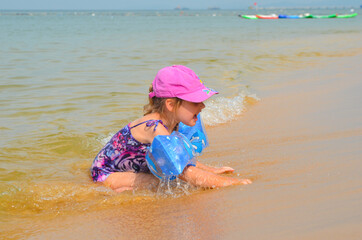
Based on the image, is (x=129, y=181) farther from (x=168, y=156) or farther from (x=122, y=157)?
(x=168, y=156)

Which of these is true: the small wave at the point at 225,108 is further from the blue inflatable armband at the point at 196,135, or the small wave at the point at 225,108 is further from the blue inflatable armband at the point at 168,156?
the blue inflatable armband at the point at 168,156

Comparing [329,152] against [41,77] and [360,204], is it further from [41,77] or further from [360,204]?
[41,77]

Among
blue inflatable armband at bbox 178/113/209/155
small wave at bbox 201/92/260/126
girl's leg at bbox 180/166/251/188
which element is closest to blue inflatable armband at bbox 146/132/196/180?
girl's leg at bbox 180/166/251/188

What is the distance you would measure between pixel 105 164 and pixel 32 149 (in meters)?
1.25

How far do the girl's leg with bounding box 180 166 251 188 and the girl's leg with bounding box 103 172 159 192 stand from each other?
27cm

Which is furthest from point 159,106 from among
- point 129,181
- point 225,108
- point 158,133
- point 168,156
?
point 225,108

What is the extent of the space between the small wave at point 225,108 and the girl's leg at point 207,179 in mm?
1889

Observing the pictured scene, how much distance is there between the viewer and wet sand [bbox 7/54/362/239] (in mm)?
2170

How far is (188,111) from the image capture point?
10.2ft

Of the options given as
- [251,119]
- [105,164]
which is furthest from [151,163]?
[251,119]

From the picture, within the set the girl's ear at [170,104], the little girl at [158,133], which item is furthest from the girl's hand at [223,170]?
the girl's ear at [170,104]

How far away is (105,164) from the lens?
339 centimetres

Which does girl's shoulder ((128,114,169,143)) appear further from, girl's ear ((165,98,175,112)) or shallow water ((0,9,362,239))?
shallow water ((0,9,362,239))

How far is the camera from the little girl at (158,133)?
3.00 m
